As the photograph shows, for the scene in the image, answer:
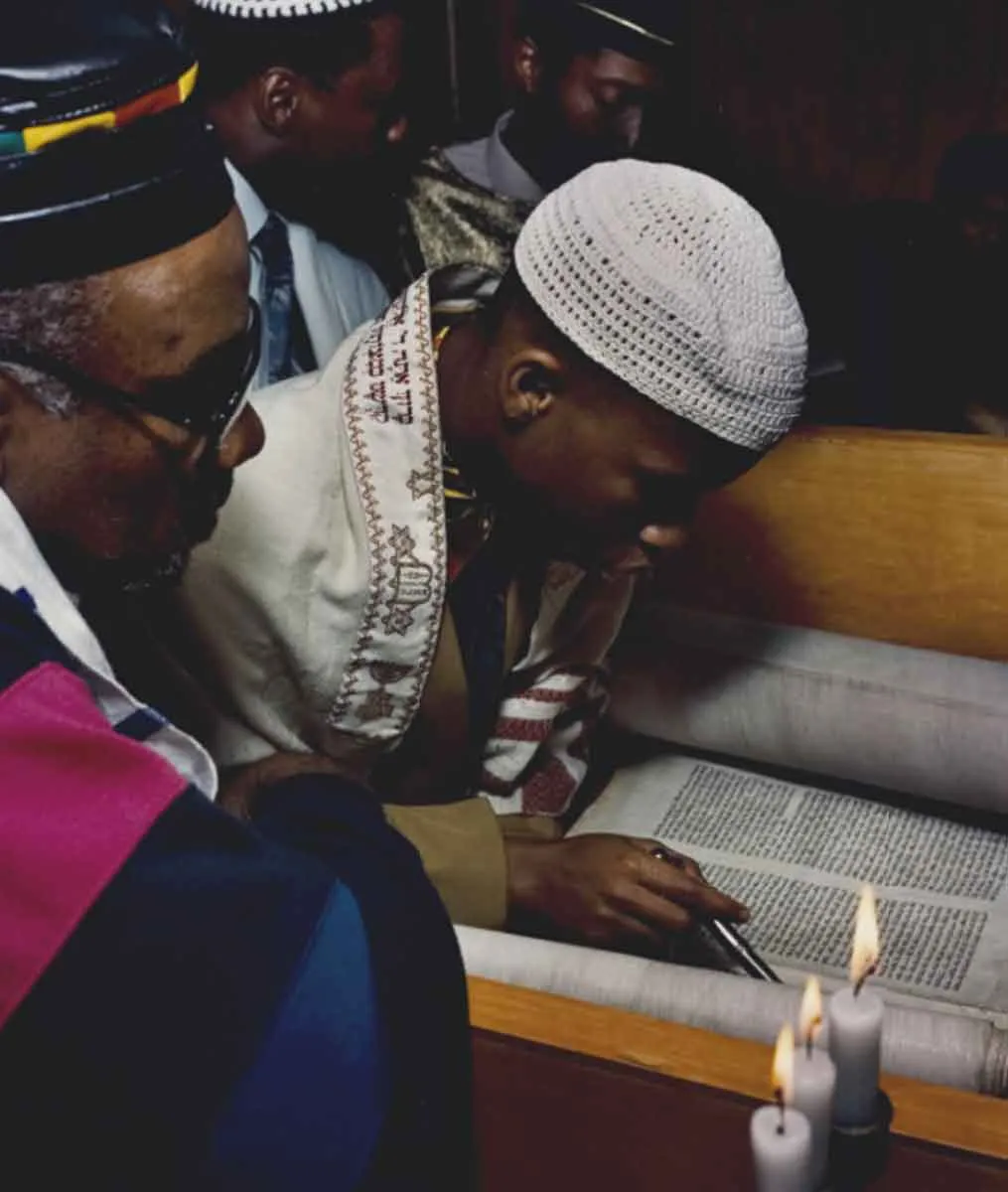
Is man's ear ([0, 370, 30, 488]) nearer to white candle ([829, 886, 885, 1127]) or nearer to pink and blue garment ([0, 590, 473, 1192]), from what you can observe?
pink and blue garment ([0, 590, 473, 1192])

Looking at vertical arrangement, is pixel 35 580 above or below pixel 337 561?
above

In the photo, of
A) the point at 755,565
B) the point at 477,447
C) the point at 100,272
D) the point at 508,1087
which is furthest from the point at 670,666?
the point at 100,272

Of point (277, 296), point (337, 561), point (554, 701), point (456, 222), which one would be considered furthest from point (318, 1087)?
point (456, 222)

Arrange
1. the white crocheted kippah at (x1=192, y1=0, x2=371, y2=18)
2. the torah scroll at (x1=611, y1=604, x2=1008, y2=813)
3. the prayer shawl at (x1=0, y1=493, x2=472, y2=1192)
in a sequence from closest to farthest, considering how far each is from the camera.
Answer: the prayer shawl at (x1=0, y1=493, x2=472, y2=1192) < the torah scroll at (x1=611, y1=604, x2=1008, y2=813) < the white crocheted kippah at (x1=192, y1=0, x2=371, y2=18)

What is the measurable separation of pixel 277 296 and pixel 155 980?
50.9 inches

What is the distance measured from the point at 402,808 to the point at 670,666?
39 cm

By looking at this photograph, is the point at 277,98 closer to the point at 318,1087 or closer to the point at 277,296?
Answer: the point at 277,296

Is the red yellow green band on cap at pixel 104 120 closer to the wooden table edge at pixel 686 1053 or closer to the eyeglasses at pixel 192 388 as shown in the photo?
the eyeglasses at pixel 192 388

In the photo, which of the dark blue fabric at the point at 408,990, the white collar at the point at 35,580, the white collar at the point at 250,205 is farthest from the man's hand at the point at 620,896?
the white collar at the point at 250,205

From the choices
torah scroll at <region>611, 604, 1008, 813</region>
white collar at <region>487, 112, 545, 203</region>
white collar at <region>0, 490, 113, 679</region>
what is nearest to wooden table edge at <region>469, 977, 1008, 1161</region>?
white collar at <region>0, 490, 113, 679</region>

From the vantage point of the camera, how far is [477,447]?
1.27 m

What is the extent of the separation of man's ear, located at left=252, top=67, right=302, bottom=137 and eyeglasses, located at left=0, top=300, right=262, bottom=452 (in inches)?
35.4

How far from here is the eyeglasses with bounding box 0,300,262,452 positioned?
80 centimetres

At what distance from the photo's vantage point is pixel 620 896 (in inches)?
46.9
